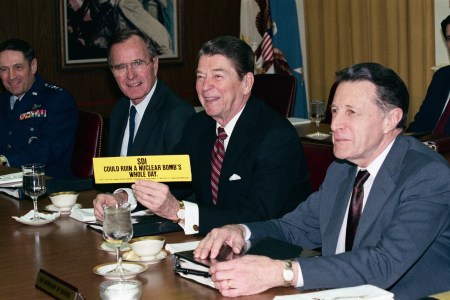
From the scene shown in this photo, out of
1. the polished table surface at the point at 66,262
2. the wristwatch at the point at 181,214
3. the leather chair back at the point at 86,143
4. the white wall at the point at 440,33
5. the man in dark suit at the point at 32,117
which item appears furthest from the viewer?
the white wall at the point at 440,33

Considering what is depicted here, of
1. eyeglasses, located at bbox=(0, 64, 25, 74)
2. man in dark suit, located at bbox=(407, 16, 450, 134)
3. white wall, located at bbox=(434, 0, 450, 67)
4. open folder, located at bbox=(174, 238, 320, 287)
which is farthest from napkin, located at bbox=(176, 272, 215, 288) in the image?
white wall, located at bbox=(434, 0, 450, 67)

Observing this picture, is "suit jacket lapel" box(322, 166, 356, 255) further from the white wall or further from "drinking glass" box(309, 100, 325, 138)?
the white wall

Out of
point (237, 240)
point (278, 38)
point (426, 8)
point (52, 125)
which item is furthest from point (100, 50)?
A: point (237, 240)

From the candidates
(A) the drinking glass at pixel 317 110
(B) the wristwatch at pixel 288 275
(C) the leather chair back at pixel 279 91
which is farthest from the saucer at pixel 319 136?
(B) the wristwatch at pixel 288 275

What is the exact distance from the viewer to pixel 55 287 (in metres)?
2.16

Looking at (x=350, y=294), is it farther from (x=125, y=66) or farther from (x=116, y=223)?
(x=125, y=66)

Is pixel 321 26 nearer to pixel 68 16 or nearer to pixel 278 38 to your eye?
pixel 278 38

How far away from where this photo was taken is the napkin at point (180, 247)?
99.5 inches

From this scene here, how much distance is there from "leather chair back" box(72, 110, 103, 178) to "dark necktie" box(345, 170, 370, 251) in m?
2.26

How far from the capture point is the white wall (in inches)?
240

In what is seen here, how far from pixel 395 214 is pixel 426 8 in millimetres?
4264

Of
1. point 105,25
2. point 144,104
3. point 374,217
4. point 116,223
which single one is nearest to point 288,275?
point 374,217

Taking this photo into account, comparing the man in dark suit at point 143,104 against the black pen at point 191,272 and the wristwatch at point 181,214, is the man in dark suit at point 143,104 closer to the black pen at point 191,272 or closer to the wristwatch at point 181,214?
the wristwatch at point 181,214

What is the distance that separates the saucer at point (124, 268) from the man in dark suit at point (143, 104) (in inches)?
56.2
